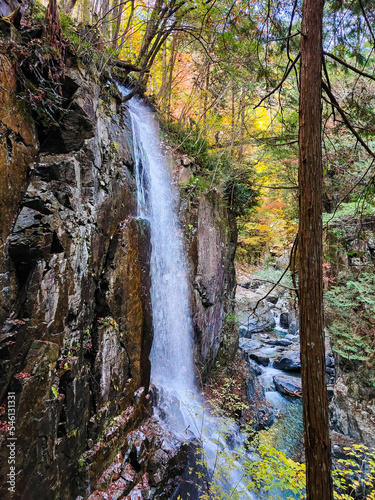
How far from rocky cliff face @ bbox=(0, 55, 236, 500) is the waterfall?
0.77 metres

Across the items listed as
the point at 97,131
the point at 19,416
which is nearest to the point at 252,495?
the point at 19,416

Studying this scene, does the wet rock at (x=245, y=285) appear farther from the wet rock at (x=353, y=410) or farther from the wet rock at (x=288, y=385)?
the wet rock at (x=353, y=410)

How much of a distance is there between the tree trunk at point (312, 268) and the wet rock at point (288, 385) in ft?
29.4

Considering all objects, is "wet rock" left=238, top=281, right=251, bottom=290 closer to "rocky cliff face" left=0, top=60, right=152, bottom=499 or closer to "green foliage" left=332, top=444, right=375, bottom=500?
"green foliage" left=332, top=444, right=375, bottom=500

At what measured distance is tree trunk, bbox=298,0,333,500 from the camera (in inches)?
66.5

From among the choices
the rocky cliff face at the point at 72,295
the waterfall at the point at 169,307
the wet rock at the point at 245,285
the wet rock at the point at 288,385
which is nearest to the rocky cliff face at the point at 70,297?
the rocky cliff face at the point at 72,295

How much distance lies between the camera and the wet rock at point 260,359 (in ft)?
38.5

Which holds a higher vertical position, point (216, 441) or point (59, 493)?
point (59, 493)

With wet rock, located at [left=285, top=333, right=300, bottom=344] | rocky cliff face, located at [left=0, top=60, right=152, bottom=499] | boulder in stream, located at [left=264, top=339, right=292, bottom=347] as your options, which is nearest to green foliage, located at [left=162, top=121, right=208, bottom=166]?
rocky cliff face, located at [left=0, top=60, right=152, bottom=499]

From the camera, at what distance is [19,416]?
2.99 meters

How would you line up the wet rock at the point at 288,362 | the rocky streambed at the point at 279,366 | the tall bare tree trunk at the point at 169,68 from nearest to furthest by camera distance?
the rocky streambed at the point at 279,366 → the tall bare tree trunk at the point at 169,68 → the wet rock at the point at 288,362

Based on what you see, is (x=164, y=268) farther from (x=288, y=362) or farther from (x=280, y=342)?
(x=280, y=342)

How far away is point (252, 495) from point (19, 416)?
4.71 metres

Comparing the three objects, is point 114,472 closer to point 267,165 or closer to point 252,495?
point 252,495
